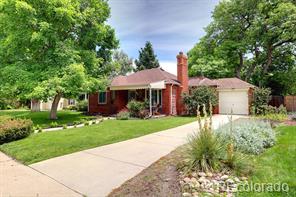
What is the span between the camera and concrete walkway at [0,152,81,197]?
4.40 metres

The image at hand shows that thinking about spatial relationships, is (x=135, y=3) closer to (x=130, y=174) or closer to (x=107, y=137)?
(x=107, y=137)

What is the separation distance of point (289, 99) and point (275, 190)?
24.4m

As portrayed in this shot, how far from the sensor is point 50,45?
1614 cm

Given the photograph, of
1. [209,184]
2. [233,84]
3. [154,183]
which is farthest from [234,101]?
[154,183]

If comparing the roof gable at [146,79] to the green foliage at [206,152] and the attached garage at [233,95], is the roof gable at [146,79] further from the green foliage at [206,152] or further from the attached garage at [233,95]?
the green foliage at [206,152]

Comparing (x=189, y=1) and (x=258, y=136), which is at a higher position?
(x=189, y=1)

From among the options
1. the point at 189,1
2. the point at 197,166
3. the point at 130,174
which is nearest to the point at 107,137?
the point at 130,174

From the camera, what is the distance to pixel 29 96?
13.5 meters

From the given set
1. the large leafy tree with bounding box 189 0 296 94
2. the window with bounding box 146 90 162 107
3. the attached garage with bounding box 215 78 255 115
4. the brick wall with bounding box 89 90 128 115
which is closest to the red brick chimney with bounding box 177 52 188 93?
the window with bounding box 146 90 162 107

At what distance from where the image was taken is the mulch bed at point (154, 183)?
4.16 m

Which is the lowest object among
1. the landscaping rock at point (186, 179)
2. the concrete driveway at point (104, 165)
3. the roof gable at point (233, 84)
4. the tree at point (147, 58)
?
the concrete driveway at point (104, 165)

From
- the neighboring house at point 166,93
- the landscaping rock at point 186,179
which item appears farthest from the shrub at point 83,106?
the landscaping rock at point 186,179

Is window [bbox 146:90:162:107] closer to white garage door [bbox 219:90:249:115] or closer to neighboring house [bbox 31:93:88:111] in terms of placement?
white garage door [bbox 219:90:249:115]

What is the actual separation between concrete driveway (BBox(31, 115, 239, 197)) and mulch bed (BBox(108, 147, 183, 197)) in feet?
0.76
